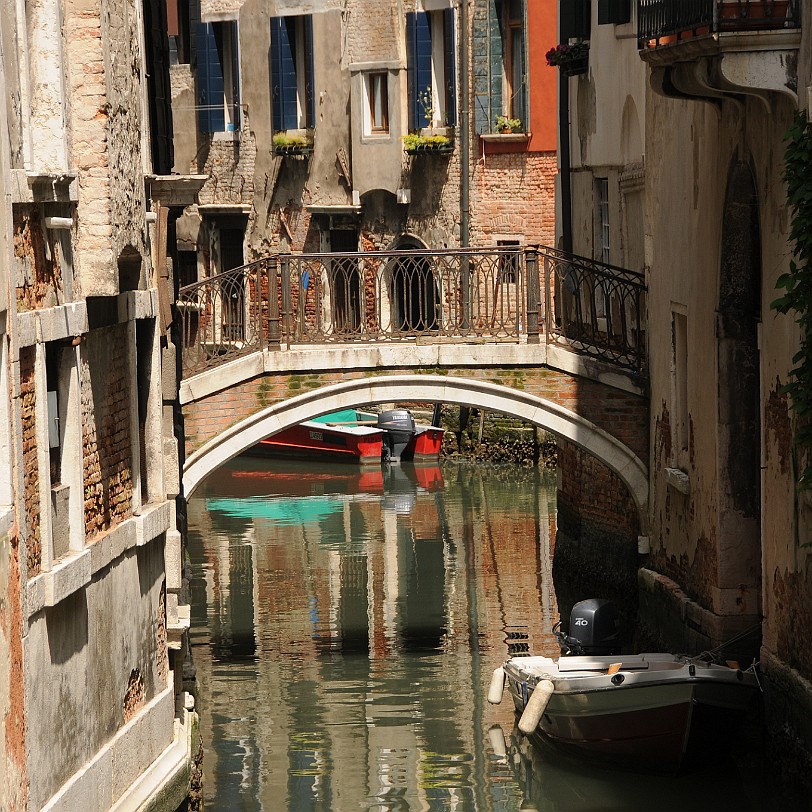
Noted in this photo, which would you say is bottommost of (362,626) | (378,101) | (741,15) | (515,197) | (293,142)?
(362,626)

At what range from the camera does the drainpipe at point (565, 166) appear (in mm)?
18250

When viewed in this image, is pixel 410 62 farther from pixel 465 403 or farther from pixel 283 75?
pixel 465 403

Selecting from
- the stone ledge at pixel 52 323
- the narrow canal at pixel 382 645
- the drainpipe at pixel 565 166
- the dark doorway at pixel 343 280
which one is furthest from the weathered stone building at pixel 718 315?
the stone ledge at pixel 52 323

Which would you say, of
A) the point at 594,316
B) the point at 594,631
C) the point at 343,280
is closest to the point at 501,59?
the point at 343,280

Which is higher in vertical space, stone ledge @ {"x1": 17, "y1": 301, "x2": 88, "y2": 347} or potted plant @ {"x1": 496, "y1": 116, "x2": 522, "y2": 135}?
potted plant @ {"x1": 496, "y1": 116, "x2": 522, "y2": 135}

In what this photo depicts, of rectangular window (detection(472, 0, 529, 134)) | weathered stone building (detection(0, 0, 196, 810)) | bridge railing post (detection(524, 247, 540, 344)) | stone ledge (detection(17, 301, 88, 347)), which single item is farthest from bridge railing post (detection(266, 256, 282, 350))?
rectangular window (detection(472, 0, 529, 134))

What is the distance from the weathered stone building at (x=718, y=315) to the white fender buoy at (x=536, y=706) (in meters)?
1.32

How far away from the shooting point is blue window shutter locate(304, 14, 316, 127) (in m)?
25.2

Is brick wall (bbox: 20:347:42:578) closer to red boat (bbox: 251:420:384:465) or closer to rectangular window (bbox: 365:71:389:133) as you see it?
rectangular window (bbox: 365:71:389:133)

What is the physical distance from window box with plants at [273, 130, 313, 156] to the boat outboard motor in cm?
390

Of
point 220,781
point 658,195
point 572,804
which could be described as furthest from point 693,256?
point 220,781

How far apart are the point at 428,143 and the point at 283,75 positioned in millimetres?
2677

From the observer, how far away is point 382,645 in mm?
15102

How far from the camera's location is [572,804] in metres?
11.0
